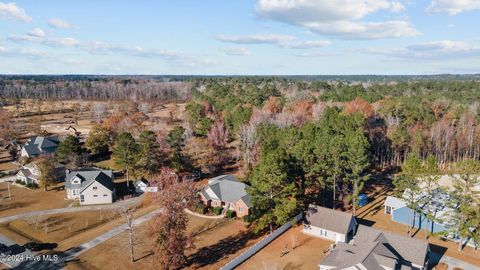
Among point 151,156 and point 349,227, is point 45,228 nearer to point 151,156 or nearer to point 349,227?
point 151,156

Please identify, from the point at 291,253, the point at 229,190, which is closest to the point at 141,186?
the point at 229,190

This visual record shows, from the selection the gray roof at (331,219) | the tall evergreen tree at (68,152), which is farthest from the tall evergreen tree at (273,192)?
the tall evergreen tree at (68,152)

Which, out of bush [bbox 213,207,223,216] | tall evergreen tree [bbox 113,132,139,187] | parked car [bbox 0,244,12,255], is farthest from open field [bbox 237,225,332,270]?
tall evergreen tree [bbox 113,132,139,187]

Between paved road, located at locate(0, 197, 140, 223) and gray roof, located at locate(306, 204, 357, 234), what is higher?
gray roof, located at locate(306, 204, 357, 234)

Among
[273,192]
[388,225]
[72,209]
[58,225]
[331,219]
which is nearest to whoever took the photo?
[331,219]

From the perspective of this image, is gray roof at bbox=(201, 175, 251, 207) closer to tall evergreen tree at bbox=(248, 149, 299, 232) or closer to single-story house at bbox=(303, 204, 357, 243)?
tall evergreen tree at bbox=(248, 149, 299, 232)

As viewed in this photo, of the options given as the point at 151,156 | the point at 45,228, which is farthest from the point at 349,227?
the point at 45,228

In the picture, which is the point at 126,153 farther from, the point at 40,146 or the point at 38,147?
the point at 38,147

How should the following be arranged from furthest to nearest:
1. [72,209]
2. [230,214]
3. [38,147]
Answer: [38,147], [72,209], [230,214]

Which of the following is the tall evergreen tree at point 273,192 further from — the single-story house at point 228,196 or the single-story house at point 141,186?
the single-story house at point 141,186
